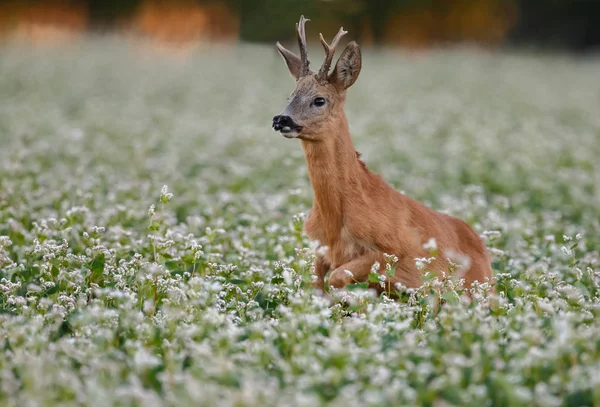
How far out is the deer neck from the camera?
188 inches

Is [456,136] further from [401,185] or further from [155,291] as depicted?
[155,291]

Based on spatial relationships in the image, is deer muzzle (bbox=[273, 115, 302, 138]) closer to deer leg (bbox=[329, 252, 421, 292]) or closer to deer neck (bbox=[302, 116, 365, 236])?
deer neck (bbox=[302, 116, 365, 236])

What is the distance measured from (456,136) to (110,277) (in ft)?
26.5

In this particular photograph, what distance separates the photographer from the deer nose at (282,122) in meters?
4.69

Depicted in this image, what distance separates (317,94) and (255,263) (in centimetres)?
117

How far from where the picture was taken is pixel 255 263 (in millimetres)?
5379

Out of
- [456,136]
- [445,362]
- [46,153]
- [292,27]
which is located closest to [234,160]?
[46,153]

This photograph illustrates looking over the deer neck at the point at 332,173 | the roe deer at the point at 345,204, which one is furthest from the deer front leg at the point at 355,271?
the deer neck at the point at 332,173

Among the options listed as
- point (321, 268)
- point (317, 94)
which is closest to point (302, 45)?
point (317, 94)

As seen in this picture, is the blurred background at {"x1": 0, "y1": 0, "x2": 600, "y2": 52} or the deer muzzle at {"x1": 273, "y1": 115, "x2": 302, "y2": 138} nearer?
the deer muzzle at {"x1": 273, "y1": 115, "x2": 302, "y2": 138}

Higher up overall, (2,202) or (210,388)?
(210,388)

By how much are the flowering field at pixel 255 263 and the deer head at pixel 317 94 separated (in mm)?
542

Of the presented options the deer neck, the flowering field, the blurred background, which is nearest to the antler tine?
the deer neck

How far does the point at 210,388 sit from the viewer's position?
272cm
